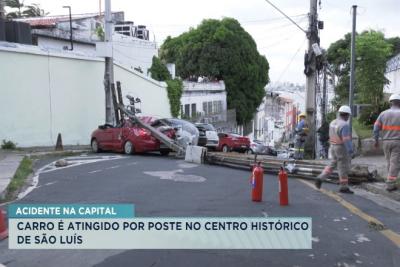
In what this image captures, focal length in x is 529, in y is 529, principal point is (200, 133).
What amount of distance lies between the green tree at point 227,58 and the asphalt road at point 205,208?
1316 inches

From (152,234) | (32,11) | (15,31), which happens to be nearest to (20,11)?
(32,11)

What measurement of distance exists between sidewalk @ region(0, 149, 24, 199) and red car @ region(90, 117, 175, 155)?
12.0 ft

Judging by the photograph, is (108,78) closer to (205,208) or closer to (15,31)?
(15,31)

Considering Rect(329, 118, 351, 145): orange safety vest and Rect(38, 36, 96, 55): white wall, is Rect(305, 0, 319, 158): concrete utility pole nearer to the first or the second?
Rect(329, 118, 351, 145): orange safety vest

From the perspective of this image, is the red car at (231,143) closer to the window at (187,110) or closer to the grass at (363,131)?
the grass at (363,131)

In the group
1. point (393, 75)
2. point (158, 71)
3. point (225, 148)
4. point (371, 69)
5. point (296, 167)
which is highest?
point (158, 71)

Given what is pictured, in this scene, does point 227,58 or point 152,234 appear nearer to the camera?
point 152,234

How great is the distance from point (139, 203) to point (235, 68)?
4073cm

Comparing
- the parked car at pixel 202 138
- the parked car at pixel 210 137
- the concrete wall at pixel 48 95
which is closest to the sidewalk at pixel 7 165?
the concrete wall at pixel 48 95

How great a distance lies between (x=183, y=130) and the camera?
65.9 feet

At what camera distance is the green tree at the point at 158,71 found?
40438mm

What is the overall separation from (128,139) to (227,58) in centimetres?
2960

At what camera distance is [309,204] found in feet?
29.1

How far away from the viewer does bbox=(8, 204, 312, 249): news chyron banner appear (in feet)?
19.1
